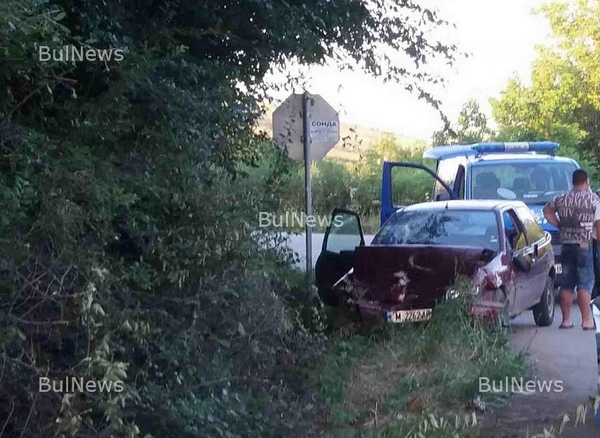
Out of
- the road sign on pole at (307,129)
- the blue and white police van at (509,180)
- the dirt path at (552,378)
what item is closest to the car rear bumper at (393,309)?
the dirt path at (552,378)

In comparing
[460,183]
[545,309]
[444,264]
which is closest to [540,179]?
[460,183]

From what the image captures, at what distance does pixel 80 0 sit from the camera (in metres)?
7.66

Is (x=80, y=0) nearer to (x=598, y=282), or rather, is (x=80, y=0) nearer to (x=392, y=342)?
(x=392, y=342)

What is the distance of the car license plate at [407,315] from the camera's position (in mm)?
9758

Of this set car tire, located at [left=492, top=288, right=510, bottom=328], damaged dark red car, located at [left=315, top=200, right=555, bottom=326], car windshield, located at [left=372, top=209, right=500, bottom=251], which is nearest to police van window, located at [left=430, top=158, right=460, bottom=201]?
damaged dark red car, located at [left=315, top=200, right=555, bottom=326]

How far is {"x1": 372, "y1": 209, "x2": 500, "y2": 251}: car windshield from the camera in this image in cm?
1109

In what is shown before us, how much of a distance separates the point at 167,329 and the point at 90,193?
100cm

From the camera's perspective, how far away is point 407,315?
9797 millimetres

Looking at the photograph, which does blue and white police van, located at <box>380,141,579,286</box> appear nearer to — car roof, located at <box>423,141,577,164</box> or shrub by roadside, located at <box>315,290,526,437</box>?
car roof, located at <box>423,141,577,164</box>

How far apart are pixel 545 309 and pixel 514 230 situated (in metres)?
1.13

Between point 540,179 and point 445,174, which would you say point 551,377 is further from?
point 445,174

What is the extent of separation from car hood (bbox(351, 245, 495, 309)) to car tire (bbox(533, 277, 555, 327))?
182cm

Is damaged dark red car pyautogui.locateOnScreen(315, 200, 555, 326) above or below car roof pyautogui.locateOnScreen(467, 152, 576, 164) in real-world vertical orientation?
below

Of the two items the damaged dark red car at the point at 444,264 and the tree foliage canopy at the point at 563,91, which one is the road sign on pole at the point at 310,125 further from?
the tree foliage canopy at the point at 563,91
